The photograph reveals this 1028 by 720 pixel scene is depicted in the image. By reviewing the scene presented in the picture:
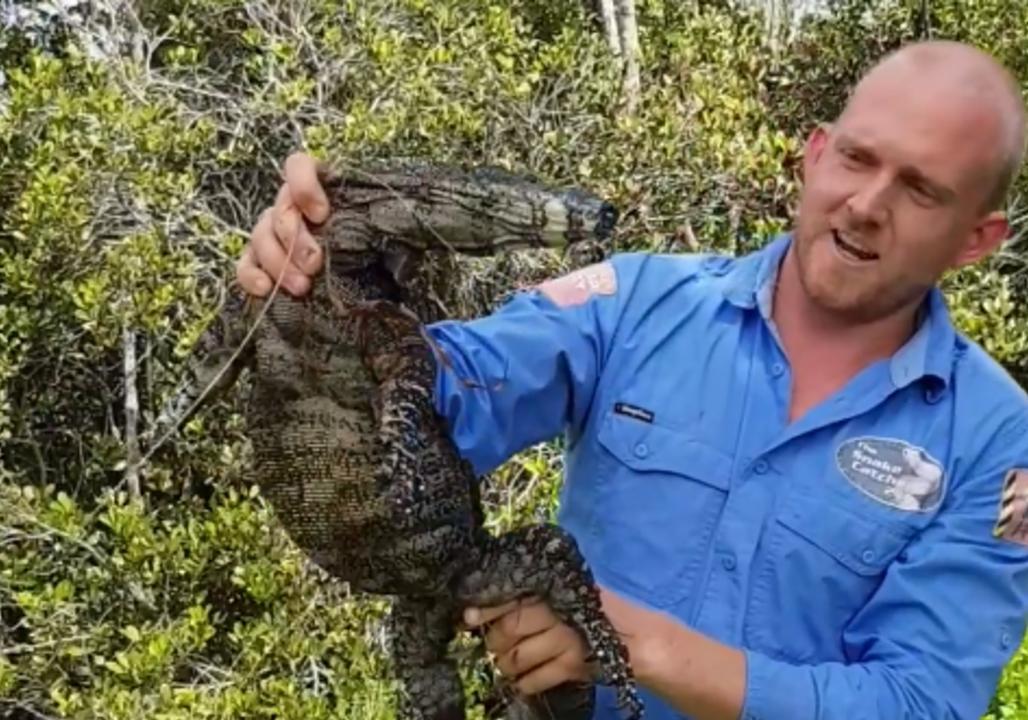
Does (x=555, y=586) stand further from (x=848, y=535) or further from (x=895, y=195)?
(x=895, y=195)

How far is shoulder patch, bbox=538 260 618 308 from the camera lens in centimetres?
206

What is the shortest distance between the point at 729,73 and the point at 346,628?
8.69 ft

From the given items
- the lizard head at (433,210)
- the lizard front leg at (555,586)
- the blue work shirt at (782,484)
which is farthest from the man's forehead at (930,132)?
the lizard front leg at (555,586)

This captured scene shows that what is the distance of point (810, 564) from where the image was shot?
1.95 metres

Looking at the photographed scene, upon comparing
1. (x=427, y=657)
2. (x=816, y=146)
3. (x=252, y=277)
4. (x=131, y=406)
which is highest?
(x=816, y=146)

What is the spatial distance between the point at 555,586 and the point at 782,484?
36 cm

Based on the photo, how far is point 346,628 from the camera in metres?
5.36

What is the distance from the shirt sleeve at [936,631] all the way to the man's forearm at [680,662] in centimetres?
3

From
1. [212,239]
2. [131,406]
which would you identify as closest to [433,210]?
[212,239]

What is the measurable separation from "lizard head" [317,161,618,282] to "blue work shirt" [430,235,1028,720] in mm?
185

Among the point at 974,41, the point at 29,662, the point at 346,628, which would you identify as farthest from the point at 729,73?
the point at 29,662

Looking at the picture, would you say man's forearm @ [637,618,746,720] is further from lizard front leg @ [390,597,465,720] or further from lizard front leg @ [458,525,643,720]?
lizard front leg @ [390,597,465,720]

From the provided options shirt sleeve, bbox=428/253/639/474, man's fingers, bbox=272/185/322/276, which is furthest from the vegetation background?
man's fingers, bbox=272/185/322/276

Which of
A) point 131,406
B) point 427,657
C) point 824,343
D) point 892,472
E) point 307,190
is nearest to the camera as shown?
point 307,190
